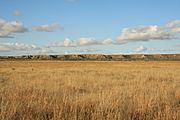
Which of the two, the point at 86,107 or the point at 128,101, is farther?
the point at 128,101

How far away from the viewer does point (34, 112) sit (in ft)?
22.4

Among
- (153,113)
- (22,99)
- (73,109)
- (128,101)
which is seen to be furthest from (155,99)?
(22,99)

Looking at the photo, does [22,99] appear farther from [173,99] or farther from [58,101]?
[173,99]

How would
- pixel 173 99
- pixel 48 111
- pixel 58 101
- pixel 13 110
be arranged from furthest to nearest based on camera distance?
pixel 173 99 → pixel 58 101 → pixel 48 111 → pixel 13 110

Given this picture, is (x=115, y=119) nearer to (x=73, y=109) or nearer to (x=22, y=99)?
(x=73, y=109)

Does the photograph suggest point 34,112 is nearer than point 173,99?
Yes

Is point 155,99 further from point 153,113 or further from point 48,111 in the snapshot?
point 48,111

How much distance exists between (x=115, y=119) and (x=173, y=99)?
376 centimetres

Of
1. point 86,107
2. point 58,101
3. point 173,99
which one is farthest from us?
point 173,99

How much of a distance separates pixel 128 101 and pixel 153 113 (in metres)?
1.27

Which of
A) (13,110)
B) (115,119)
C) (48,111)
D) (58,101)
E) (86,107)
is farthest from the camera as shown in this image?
(58,101)

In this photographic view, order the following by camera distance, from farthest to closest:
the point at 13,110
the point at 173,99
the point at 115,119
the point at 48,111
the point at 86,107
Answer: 1. the point at 173,99
2. the point at 86,107
3. the point at 48,111
4. the point at 13,110
5. the point at 115,119

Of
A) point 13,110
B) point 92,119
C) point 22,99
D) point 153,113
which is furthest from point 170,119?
point 22,99

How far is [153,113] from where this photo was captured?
284 inches
